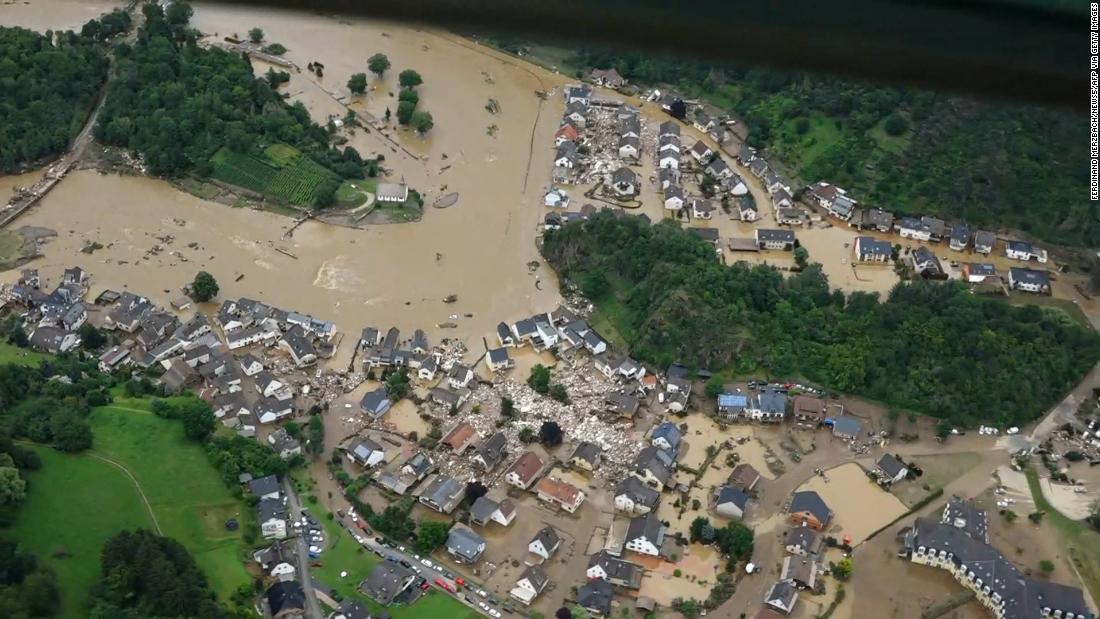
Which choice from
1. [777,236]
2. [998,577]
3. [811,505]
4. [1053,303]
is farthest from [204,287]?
[1053,303]

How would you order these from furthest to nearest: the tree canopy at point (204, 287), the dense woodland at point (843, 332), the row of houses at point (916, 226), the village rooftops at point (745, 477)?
the row of houses at point (916, 226)
the tree canopy at point (204, 287)
the dense woodland at point (843, 332)
the village rooftops at point (745, 477)

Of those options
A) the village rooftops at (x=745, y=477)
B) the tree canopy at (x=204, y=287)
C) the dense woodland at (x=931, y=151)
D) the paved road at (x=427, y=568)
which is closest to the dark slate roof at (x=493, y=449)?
the paved road at (x=427, y=568)

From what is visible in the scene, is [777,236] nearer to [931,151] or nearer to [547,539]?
[931,151]

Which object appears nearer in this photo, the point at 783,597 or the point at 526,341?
the point at 783,597

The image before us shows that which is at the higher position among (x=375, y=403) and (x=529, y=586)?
(x=375, y=403)

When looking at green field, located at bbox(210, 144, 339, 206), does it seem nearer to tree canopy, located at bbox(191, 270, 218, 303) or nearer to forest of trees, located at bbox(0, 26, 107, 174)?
tree canopy, located at bbox(191, 270, 218, 303)

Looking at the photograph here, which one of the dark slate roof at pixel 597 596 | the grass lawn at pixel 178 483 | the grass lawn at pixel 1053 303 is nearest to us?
the dark slate roof at pixel 597 596

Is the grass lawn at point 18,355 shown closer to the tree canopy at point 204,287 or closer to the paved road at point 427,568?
the tree canopy at point 204,287

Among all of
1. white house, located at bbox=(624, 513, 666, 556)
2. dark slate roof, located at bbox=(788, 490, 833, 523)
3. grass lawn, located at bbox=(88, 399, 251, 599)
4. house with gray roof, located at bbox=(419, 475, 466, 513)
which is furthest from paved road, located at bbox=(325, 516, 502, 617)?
dark slate roof, located at bbox=(788, 490, 833, 523)
